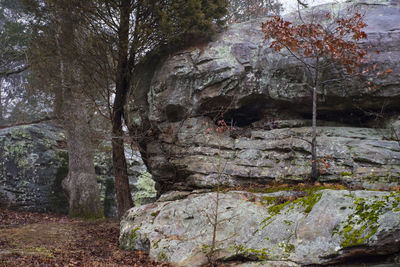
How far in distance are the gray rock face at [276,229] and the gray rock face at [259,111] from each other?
1.32 m

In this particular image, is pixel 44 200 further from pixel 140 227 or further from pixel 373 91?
pixel 373 91

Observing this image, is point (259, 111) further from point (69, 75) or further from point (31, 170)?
point (31, 170)

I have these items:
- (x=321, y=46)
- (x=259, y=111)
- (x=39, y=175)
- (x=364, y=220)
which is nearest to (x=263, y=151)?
(x=259, y=111)

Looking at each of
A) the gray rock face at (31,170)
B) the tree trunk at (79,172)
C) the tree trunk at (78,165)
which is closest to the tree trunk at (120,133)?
the tree trunk at (78,165)

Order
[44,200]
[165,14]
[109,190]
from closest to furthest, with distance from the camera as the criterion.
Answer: [165,14], [44,200], [109,190]

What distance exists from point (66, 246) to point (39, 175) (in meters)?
5.69

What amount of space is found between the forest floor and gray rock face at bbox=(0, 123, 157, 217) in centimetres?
170

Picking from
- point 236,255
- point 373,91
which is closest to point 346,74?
point 373,91

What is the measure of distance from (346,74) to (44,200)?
10067 mm

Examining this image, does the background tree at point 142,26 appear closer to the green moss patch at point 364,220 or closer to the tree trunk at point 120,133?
the tree trunk at point 120,133

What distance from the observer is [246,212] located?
216 inches

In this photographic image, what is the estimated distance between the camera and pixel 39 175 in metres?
11.0

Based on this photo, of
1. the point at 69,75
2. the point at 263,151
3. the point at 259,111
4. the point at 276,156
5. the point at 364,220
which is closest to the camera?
the point at 364,220

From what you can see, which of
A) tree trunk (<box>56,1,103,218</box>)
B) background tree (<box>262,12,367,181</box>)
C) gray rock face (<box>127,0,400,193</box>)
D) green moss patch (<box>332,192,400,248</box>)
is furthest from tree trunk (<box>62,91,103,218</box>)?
green moss patch (<box>332,192,400,248</box>)
